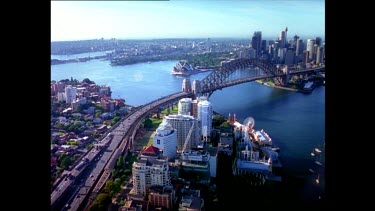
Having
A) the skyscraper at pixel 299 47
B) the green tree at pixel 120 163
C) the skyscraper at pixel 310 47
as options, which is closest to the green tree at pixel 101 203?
the green tree at pixel 120 163

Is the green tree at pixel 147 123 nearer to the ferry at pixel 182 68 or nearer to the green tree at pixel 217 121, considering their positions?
the green tree at pixel 217 121

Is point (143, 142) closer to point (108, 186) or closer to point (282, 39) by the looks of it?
point (108, 186)

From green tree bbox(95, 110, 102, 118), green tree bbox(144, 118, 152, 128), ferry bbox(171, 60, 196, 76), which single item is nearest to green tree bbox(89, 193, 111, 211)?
green tree bbox(144, 118, 152, 128)

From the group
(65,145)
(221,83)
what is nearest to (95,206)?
(65,145)

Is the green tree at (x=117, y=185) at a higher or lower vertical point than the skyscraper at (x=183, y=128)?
lower

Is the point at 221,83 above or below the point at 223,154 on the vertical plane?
above
